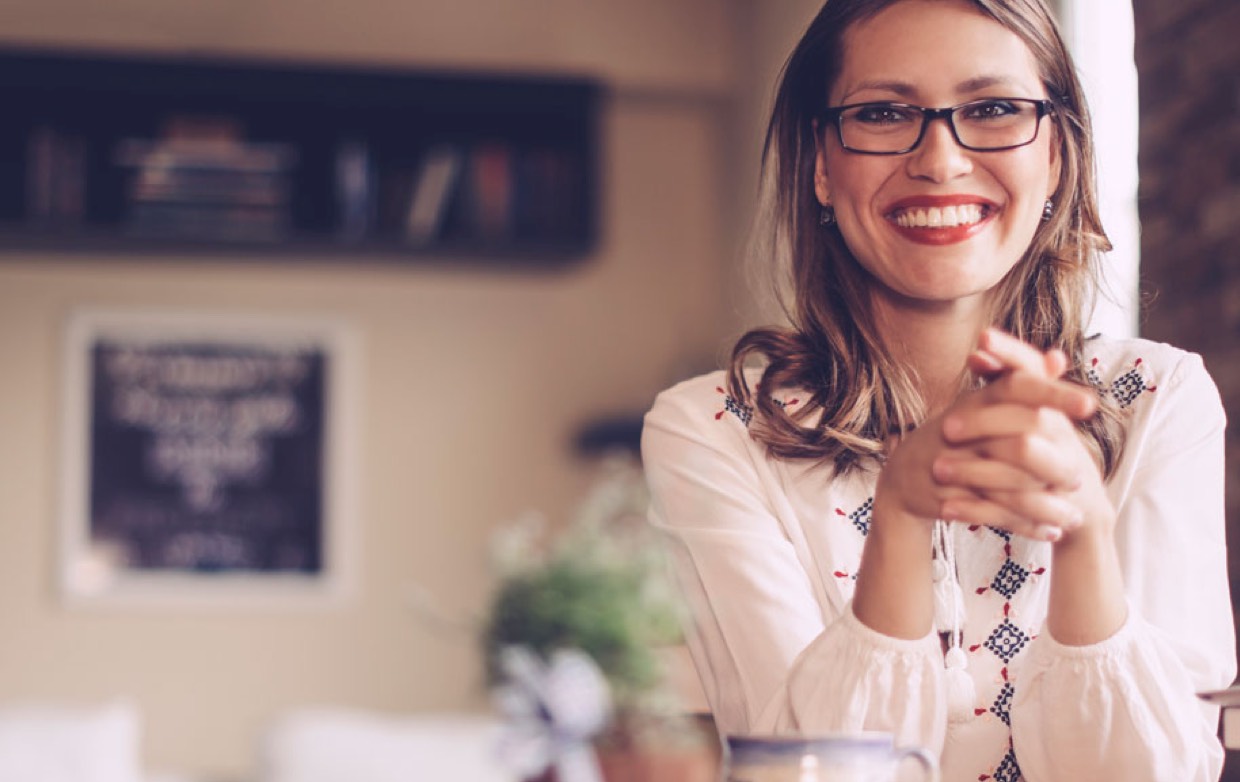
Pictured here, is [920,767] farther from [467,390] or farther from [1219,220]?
[467,390]

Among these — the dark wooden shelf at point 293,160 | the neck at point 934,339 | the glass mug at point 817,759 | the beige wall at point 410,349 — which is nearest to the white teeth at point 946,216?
the neck at point 934,339

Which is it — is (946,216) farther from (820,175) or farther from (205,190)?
(205,190)

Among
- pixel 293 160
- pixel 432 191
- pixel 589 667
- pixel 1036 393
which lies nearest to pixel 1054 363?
pixel 1036 393

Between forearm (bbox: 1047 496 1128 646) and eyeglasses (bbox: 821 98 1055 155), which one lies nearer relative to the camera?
forearm (bbox: 1047 496 1128 646)

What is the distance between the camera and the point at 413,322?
463 cm

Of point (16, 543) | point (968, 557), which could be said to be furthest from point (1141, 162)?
point (16, 543)

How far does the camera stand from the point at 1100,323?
2986 mm

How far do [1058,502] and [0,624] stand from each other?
4.02m

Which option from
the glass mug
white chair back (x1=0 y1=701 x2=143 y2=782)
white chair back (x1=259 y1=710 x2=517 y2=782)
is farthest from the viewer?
white chair back (x1=259 y1=710 x2=517 y2=782)

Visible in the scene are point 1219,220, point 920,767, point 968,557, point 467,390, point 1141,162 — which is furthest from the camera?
point 467,390

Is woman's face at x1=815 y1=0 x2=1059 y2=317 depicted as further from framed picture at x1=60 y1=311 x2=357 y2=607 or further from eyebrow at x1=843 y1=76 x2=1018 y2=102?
framed picture at x1=60 y1=311 x2=357 y2=607

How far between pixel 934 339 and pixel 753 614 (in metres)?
0.27

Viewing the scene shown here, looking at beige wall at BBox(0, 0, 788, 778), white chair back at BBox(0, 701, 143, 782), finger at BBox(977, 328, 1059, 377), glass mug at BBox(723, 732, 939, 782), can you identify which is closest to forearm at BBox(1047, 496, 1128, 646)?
finger at BBox(977, 328, 1059, 377)

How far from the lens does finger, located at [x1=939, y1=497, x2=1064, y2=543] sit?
0.89 metres
